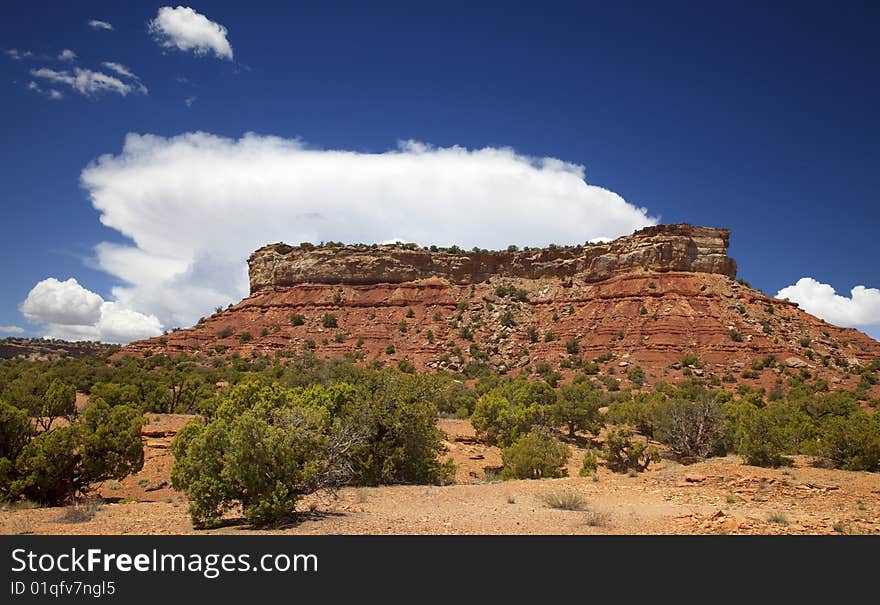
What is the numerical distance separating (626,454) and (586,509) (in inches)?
517

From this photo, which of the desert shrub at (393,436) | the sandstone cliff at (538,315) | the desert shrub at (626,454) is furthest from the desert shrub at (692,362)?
the desert shrub at (393,436)

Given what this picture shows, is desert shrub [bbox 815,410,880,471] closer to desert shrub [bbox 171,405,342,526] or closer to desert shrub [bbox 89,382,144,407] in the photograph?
desert shrub [bbox 171,405,342,526]

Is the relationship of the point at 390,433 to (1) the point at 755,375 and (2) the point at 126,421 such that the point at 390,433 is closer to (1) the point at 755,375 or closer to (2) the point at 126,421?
(2) the point at 126,421

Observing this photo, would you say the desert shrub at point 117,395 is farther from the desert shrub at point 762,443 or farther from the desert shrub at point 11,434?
the desert shrub at point 762,443

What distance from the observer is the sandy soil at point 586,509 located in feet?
31.8

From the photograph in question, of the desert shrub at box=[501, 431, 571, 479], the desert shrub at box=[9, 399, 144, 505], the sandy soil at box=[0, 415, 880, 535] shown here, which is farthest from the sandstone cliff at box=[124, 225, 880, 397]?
the desert shrub at box=[9, 399, 144, 505]

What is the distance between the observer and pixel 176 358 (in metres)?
59.2

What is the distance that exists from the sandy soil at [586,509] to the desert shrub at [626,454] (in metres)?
4.58

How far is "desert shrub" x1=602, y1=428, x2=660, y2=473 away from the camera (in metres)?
22.7

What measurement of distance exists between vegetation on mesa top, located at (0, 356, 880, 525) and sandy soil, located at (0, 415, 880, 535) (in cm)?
86

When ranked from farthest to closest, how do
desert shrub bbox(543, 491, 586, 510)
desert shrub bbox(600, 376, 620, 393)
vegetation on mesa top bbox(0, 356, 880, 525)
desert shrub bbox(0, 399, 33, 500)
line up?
desert shrub bbox(600, 376, 620, 393) < desert shrub bbox(0, 399, 33, 500) < desert shrub bbox(543, 491, 586, 510) < vegetation on mesa top bbox(0, 356, 880, 525)

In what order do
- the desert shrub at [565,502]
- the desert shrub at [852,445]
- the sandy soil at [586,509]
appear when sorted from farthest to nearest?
the desert shrub at [852,445]
the desert shrub at [565,502]
the sandy soil at [586,509]

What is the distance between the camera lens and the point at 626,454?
2377 cm
